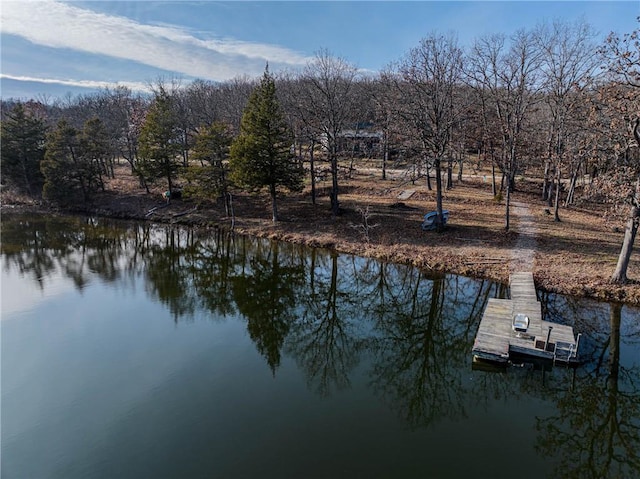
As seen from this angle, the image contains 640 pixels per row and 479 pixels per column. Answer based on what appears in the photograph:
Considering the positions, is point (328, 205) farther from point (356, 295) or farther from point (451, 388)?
point (451, 388)

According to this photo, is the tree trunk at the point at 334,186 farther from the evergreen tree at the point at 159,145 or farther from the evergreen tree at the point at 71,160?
the evergreen tree at the point at 71,160

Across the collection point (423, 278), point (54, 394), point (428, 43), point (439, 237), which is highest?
point (428, 43)

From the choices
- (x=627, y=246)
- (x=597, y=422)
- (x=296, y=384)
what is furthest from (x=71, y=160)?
(x=597, y=422)

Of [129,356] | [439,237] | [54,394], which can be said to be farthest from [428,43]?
[54,394]

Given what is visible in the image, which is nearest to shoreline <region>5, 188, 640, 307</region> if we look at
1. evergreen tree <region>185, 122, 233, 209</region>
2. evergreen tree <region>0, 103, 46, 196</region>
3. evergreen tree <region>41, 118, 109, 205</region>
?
evergreen tree <region>185, 122, 233, 209</region>

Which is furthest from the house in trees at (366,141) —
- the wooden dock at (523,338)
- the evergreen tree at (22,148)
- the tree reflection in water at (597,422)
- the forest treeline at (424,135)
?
the tree reflection in water at (597,422)

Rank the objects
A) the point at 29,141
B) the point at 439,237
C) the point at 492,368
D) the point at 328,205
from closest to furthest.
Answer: the point at 492,368
the point at 439,237
the point at 328,205
the point at 29,141

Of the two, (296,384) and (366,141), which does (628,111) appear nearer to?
(296,384)

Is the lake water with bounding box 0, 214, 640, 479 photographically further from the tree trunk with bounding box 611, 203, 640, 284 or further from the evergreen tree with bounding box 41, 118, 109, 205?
the evergreen tree with bounding box 41, 118, 109, 205
